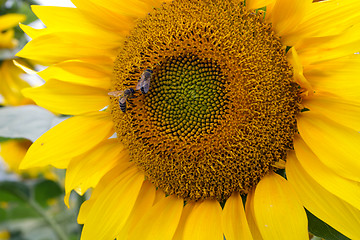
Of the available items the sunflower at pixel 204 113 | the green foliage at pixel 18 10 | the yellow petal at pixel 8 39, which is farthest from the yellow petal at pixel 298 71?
the yellow petal at pixel 8 39

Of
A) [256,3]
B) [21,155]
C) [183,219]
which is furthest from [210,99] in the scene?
[21,155]

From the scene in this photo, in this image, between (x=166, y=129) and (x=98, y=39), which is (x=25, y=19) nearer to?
(x=98, y=39)

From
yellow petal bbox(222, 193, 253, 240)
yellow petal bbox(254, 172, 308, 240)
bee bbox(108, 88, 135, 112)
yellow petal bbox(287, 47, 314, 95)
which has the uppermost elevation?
yellow petal bbox(287, 47, 314, 95)

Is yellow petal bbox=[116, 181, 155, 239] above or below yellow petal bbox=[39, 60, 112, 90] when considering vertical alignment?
below

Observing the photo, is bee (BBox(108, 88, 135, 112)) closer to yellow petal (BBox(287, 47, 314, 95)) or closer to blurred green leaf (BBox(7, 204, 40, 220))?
yellow petal (BBox(287, 47, 314, 95))

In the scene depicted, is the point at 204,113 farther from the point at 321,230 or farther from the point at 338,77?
the point at 321,230


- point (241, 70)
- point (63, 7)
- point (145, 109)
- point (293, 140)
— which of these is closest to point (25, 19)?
point (63, 7)

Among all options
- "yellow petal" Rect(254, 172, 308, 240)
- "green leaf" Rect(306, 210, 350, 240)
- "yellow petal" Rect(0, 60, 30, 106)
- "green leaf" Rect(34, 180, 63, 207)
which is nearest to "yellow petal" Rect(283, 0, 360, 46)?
"yellow petal" Rect(254, 172, 308, 240)
